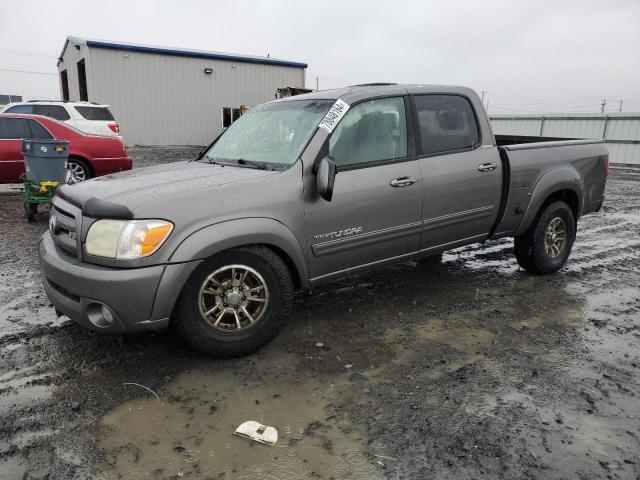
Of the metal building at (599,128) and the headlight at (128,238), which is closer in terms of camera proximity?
the headlight at (128,238)

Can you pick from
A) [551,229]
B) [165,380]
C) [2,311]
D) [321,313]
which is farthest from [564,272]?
[2,311]

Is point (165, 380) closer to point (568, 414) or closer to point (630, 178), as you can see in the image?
point (568, 414)

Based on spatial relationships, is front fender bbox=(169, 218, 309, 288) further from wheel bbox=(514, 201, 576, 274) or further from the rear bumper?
the rear bumper

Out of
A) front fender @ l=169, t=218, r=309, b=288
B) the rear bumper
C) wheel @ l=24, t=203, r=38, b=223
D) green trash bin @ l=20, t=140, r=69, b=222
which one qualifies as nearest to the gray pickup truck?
front fender @ l=169, t=218, r=309, b=288

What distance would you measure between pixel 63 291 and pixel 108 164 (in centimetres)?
689

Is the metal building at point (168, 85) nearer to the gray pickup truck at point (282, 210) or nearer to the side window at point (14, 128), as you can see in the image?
the side window at point (14, 128)

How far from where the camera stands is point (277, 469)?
222 cm

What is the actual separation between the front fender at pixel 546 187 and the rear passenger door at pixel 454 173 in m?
0.45

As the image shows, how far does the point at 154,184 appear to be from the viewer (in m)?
3.19

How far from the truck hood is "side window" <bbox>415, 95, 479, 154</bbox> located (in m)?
1.48

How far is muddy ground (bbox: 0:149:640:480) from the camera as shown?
2275 mm

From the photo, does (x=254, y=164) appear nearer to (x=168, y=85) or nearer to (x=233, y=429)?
(x=233, y=429)

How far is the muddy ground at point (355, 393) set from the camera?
7.47ft

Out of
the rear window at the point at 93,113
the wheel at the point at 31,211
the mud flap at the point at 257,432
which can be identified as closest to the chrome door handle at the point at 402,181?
the mud flap at the point at 257,432
